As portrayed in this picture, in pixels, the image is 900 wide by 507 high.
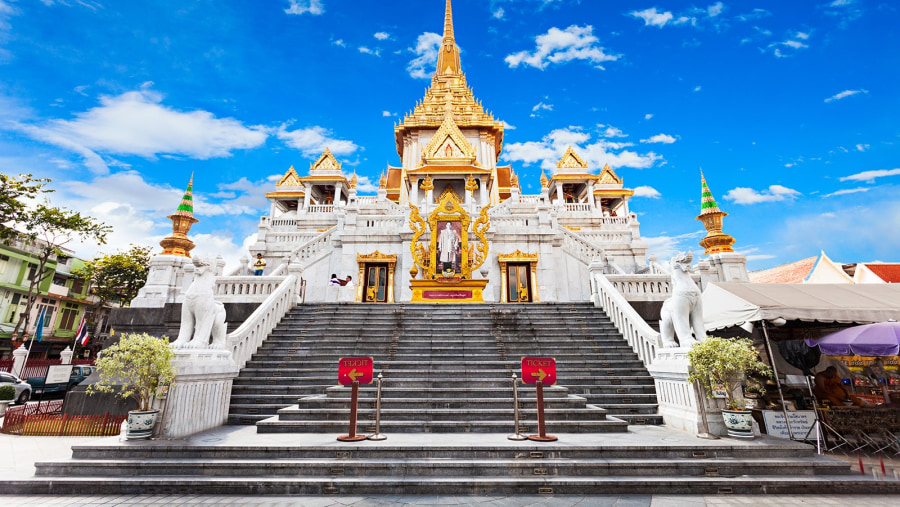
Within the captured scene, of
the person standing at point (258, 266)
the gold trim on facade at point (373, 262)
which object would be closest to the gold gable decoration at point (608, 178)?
the gold trim on facade at point (373, 262)

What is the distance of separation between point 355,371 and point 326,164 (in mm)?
29212

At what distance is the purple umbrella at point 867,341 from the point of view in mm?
7078

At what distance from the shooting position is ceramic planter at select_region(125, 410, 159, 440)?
251 inches

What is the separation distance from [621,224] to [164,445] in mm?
24697

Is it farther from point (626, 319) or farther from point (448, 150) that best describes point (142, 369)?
point (448, 150)

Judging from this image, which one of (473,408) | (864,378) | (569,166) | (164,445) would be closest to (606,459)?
(473,408)

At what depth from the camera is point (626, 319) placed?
10.9 meters

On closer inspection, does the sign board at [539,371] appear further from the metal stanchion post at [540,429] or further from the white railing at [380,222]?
the white railing at [380,222]

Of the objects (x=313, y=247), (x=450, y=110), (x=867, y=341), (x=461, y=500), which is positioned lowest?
(x=461, y=500)

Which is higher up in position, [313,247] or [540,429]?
[313,247]

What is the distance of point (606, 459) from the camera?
578 cm

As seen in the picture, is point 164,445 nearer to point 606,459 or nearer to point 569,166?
point 606,459

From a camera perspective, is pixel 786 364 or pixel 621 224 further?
pixel 621 224

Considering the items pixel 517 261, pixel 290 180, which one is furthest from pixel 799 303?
pixel 290 180
